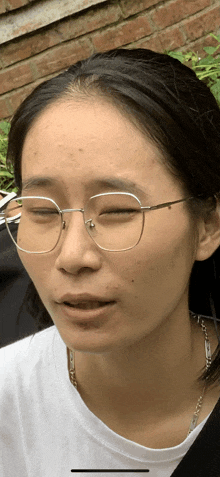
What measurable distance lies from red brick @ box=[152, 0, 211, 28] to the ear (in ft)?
7.61

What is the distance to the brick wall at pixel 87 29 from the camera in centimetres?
333

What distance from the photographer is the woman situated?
3.72 ft

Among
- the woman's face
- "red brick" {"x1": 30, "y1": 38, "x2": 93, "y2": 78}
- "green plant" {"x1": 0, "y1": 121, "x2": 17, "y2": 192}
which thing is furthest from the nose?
"red brick" {"x1": 30, "y1": 38, "x2": 93, "y2": 78}

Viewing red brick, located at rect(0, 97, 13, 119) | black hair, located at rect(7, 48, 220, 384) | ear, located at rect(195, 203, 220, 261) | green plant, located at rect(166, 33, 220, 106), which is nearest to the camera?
black hair, located at rect(7, 48, 220, 384)

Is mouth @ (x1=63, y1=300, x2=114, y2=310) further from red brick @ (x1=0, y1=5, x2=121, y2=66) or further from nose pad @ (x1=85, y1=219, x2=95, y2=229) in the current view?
red brick @ (x1=0, y1=5, x2=121, y2=66)

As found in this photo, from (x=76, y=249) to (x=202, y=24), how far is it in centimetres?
265

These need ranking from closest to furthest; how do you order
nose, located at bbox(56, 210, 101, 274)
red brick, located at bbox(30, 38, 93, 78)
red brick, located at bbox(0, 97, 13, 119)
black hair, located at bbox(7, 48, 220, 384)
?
nose, located at bbox(56, 210, 101, 274)
black hair, located at bbox(7, 48, 220, 384)
red brick, located at bbox(30, 38, 93, 78)
red brick, located at bbox(0, 97, 13, 119)

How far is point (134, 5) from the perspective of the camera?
11.0 ft

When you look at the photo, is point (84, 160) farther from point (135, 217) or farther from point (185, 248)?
point (185, 248)

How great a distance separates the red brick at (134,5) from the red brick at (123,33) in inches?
1.8

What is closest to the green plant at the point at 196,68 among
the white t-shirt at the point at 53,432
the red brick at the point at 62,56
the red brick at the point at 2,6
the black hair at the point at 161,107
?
the red brick at the point at 62,56

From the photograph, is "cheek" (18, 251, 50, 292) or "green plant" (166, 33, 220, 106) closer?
"cheek" (18, 251, 50, 292)

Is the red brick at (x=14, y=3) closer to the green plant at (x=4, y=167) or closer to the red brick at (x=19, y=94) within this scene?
the red brick at (x=19, y=94)

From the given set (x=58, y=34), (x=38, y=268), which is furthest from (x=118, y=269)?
(x=58, y=34)
